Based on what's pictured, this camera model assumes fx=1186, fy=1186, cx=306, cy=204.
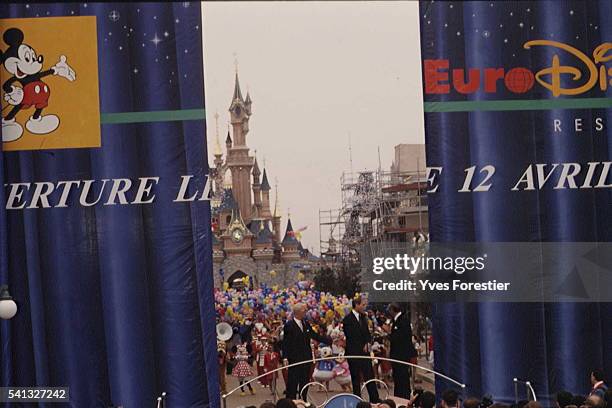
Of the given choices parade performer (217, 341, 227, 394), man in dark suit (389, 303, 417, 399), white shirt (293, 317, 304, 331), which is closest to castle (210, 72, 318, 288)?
white shirt (293, 317, 304, 331)

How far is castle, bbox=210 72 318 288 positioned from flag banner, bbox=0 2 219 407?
0.17 meters

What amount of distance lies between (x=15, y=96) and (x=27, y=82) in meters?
0.15

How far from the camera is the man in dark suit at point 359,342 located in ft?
31.3

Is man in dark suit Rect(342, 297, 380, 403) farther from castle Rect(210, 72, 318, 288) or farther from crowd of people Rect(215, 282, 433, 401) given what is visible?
castle Rect(210, 72, 318, 288)

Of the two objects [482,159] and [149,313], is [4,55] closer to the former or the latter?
[149,313]

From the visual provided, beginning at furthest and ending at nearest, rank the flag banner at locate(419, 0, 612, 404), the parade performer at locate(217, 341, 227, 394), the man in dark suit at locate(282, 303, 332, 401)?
the parade performer at locate(217, 341, 227, 394), the man in dark suit at locate(282, 303, 332, 401), the flag banner at locate(419, 0, 612, 404)

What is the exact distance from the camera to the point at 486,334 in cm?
952

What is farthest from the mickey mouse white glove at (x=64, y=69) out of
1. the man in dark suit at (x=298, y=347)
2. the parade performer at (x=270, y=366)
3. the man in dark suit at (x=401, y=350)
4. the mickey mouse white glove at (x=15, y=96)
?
the man in dark suit at (x=401, y=350)

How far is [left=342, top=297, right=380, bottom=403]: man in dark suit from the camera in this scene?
9.55 m

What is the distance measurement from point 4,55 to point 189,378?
3.02 m

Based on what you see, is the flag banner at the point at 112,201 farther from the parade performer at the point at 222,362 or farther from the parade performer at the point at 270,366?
the parade performer at the point at 270,366

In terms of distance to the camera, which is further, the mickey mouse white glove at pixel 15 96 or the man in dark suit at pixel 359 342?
the mickey mouse white glove at pixel 15 96

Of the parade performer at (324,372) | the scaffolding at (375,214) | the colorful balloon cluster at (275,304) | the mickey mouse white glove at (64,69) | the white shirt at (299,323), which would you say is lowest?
the parade performer at (324,372)

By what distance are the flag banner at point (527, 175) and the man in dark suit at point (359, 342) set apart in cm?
56
